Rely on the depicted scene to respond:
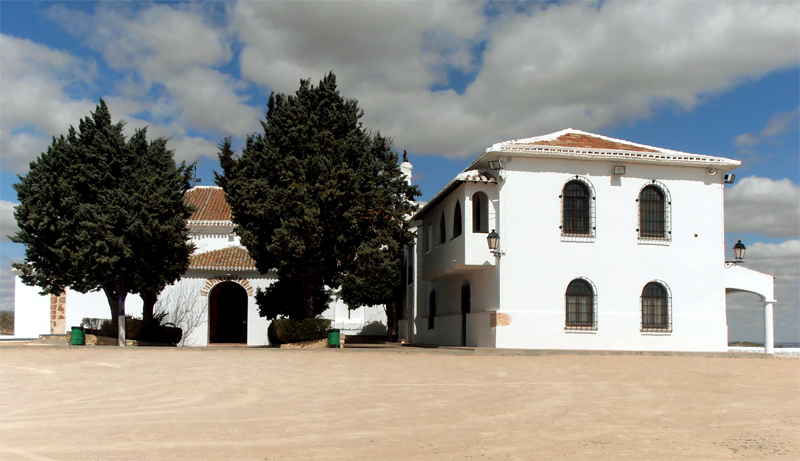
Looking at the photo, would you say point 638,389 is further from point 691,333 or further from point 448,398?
point 691,333

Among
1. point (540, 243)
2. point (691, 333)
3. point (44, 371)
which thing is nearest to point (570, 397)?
point (44, 371)

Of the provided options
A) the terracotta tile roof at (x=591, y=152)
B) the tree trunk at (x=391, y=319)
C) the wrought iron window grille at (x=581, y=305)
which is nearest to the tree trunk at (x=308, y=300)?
the terracotta tile roof at (x=591, y=152)

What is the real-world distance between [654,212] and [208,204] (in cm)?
2013

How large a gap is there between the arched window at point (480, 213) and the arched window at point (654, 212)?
4.69 metres

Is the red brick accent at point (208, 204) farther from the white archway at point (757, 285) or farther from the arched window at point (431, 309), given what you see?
the white archway at point (757, 285)

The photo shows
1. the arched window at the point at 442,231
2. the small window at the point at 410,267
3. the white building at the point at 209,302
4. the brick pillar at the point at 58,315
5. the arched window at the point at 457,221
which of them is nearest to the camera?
the arched window at the point at 457,221

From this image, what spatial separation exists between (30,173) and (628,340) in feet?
61.1

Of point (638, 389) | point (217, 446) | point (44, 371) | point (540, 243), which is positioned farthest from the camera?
point (540, 243)

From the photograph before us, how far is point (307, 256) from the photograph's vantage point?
63.9ft

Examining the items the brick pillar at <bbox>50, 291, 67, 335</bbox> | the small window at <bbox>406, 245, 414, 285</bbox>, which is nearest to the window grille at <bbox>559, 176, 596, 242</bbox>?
the small window at <bbox>406, 245, 414, 285</bbox>

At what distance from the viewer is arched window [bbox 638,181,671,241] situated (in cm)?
2000

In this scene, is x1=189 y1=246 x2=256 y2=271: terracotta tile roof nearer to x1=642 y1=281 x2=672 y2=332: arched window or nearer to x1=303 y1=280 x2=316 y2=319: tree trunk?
x1=303 y1=280 x2=316 y2=319: tree trunk

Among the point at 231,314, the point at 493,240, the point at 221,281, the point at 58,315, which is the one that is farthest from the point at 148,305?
the point at 493,240

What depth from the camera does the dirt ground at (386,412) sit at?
5.78 metres
